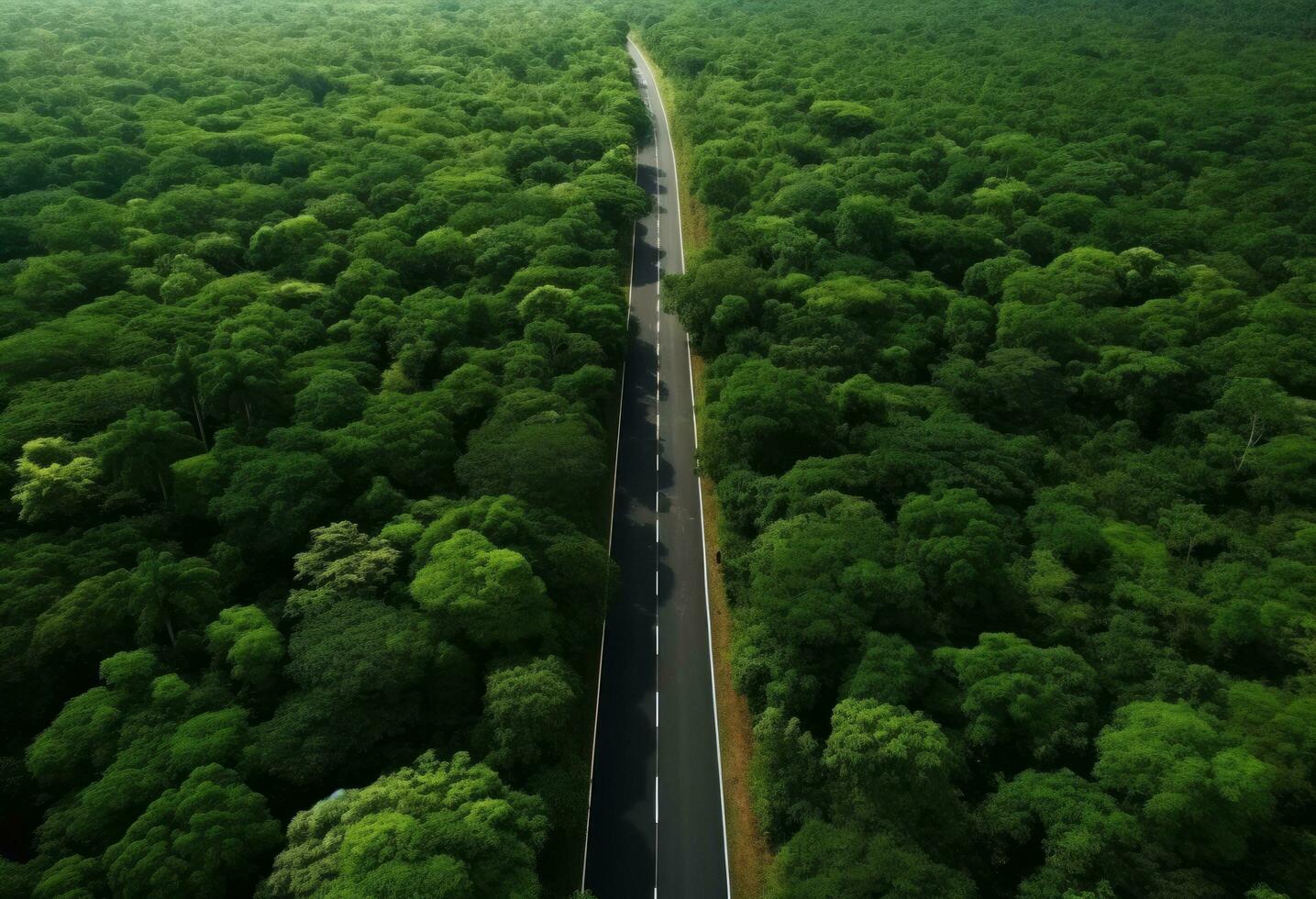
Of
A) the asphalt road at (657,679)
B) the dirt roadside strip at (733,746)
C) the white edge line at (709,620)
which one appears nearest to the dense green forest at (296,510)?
the asphalt road at (657,679)

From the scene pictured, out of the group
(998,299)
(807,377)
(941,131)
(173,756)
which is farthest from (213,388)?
(941,131)

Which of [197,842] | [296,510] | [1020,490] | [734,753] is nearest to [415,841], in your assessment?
[197,842]

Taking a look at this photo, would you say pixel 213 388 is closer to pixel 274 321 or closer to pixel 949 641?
pixel 274 321

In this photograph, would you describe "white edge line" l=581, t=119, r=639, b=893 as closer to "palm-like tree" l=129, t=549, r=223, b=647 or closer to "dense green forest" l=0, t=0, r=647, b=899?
"dense green forest" l=0, t=0, r=647, b=899

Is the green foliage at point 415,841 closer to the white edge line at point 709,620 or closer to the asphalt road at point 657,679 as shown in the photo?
the asphalt road at point 657,679

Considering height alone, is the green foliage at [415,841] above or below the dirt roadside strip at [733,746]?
above

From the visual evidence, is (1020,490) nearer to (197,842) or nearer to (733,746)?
(733,746)

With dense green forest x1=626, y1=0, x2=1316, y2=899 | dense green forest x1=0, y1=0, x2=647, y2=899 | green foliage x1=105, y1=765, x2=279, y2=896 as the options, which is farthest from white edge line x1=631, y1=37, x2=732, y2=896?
green foliage x1=105, y1=765, x2=279, y2=896
